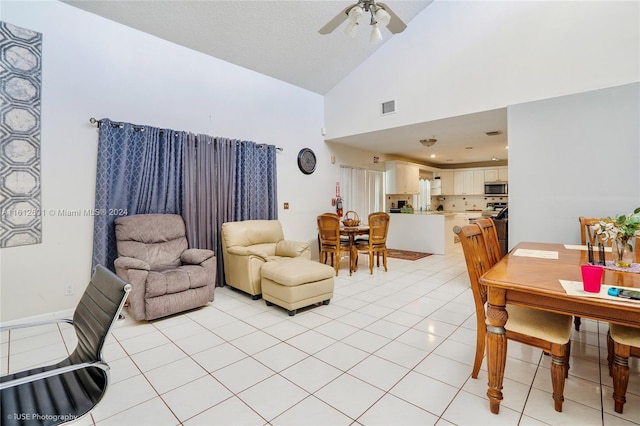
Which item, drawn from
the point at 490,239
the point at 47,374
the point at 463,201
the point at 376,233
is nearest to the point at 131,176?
the point at 47,374

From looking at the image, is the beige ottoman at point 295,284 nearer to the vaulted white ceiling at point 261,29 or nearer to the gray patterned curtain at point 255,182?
the gray patterned curtain at point 255,182

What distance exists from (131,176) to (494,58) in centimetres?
466

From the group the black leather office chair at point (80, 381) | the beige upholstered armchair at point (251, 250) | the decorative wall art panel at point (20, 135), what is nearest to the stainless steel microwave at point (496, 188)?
the beige upholstered armchair at point (251, 250)

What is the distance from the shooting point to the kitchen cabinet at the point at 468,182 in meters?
8.81

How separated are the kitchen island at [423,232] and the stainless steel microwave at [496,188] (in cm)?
193

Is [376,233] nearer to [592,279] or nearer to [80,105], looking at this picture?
[592,279]

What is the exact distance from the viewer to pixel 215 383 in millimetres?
1976

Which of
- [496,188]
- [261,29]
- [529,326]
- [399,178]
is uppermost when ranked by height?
[261,29]

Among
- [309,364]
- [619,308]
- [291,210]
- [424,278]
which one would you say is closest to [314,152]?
[291,210]

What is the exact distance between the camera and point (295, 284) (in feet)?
10.1

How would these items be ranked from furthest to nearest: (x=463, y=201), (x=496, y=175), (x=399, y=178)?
1. (x=463, y=201)
2. (x=496, y=175)
3. (x=399, y=178)

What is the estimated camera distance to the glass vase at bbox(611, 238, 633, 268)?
182 cm

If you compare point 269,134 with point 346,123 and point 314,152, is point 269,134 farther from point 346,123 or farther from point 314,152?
point 346,123

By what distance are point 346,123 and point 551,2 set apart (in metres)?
3.09
